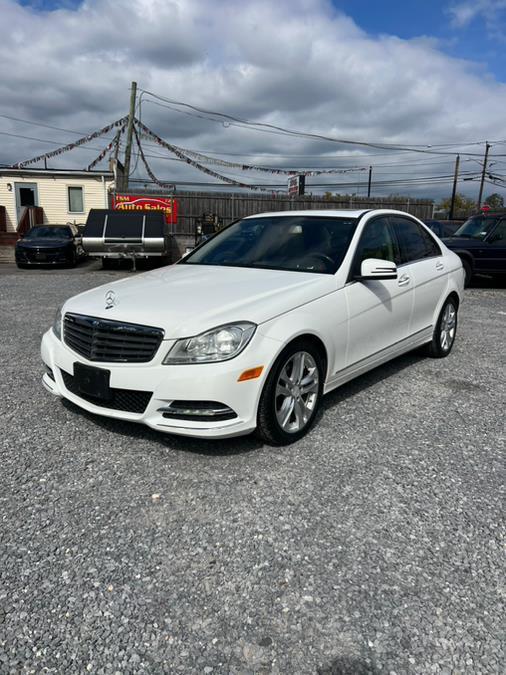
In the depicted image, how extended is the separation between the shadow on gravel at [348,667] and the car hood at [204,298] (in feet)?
5.86

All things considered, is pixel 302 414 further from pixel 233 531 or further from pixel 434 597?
pixel 434 597

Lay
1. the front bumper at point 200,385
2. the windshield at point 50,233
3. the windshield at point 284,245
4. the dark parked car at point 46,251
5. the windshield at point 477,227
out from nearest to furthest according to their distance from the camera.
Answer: the front bumper at point 200,385 < the windshield at point 284,245 < the windshield at point 477,227 < the dark parked car at point 46,251 < the windshield at point 50,233

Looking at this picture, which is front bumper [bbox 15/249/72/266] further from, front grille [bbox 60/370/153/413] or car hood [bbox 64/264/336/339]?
front grille [bbox 60/370/153/413]

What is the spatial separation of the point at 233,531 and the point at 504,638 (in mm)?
1222

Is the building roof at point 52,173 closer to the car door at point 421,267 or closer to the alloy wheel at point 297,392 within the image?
the car door at point 421,267

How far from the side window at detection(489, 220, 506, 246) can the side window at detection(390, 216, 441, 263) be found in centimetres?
708

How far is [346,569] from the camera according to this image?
91.2 inches

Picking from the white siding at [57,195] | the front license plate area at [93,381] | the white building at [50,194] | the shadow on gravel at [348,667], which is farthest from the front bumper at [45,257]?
the shadow on gravel at [348,667]

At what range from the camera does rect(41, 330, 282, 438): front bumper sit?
2.98 meters

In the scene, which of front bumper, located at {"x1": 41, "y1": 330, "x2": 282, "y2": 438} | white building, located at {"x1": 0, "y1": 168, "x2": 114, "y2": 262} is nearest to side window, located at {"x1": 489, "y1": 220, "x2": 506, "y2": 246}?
front bumper, located at {"x1": 41, "y1": 330, "x2": 282, "y2": 438}

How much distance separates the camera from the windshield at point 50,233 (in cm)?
1733

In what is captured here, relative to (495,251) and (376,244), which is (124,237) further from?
(376,244)

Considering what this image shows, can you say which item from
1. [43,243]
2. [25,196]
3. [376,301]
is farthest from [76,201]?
[376,301]

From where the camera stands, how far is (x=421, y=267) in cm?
505
